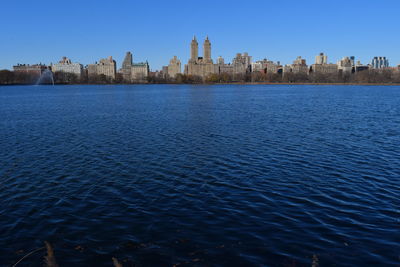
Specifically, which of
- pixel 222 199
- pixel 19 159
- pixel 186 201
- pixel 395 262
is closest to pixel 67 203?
pixel 186 201

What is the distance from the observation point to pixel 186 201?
1481 centimetres

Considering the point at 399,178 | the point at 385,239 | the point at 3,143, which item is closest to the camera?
the point at 385,239

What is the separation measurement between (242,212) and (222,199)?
164 centimetres

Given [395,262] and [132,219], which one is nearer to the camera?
[395,262]

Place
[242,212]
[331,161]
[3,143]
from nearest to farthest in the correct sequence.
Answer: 1. [242,212]
2. [331,161]
3. [3,143]

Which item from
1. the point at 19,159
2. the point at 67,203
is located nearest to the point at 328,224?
the point at 67,203

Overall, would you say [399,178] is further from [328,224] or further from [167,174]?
[167,174]

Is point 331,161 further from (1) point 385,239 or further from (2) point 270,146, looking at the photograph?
(1) point 385,239

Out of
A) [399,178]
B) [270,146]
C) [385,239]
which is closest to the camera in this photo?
[385,239]

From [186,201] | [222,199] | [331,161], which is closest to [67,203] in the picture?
[186,201]

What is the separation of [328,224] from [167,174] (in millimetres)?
9548

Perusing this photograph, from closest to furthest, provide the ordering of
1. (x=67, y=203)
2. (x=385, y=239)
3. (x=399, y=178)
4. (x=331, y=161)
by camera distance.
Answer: (x=385, y=239)
(x=67, y=203)
(x=399, y=178)
(x=331, y=161)

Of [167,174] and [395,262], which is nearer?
Answer: [395,262]

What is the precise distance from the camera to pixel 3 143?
28.1 m
